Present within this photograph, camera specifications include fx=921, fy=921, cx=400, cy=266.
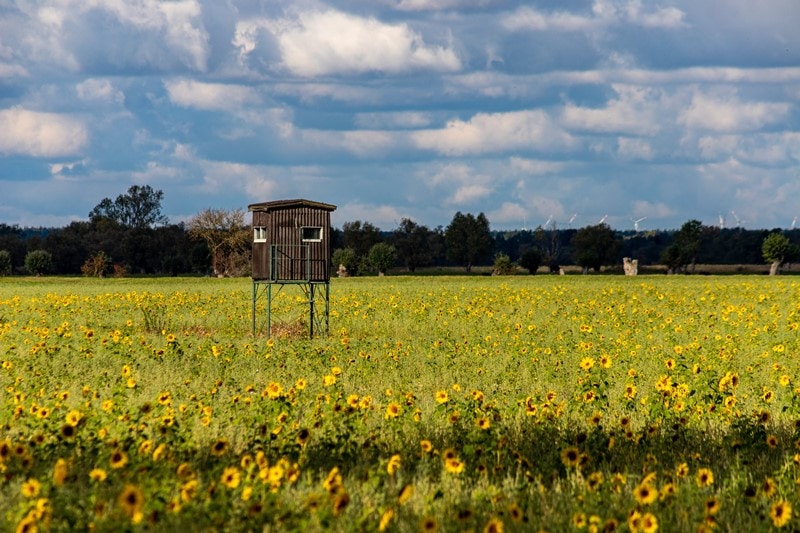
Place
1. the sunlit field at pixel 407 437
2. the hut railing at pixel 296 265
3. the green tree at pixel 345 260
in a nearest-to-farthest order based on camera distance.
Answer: the sunlit field at pixel 407 437, the hut railing at pixel 296 265, the green tree at pixel 345 260

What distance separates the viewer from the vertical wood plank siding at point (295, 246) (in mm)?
27484

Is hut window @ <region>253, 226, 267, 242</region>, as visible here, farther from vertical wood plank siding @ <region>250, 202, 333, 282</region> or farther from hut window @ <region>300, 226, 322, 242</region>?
hut window @ <region>300, 226, 322, 242</region>

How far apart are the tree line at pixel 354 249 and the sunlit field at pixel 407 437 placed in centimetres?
7458

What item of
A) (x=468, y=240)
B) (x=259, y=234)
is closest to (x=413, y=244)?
(x=468, y=240)

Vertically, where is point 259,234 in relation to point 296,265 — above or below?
above

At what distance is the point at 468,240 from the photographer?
13338 cm

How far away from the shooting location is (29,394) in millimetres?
13438

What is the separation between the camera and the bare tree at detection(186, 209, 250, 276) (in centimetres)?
9650

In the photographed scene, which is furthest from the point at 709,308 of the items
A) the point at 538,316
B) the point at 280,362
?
the point at 280,362

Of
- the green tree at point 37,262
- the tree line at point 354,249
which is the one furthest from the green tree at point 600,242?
the green tree at point 37,262

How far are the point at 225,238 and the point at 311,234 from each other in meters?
72.2

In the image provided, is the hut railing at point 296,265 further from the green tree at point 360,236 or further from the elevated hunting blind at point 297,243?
the green tree at point 360,236

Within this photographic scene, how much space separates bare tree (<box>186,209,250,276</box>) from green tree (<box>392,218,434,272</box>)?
3671cm

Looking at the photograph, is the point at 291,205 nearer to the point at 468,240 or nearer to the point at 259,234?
the point at 259,234
